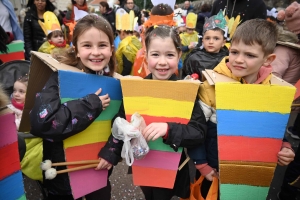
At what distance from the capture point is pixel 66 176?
1.76 m

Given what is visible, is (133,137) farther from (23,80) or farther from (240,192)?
(23,80)

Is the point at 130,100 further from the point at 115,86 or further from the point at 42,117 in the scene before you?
the point at 42,117

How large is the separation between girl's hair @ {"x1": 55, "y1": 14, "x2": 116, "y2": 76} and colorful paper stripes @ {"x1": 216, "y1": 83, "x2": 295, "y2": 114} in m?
0.77

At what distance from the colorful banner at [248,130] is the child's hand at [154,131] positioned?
32cm

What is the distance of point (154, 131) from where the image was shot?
1504 millimetres

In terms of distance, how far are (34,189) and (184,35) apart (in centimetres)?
399

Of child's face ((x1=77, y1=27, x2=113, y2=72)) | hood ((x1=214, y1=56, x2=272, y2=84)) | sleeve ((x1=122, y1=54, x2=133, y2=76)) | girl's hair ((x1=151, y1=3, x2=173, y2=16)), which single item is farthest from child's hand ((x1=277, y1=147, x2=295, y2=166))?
sleeve ((x1=122, y1=54, x2=133, y2=76))

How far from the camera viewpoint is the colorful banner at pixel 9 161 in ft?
4.29

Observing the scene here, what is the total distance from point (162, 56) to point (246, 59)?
0.51 m

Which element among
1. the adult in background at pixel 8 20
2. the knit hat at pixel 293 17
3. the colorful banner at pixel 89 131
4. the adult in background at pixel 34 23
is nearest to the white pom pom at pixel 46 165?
the colorful banner at pixel 89 131

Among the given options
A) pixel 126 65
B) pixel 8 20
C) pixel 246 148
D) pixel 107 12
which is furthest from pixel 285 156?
pixel 107 12

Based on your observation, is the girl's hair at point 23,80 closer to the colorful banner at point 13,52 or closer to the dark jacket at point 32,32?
the colorful banner at point 13,52

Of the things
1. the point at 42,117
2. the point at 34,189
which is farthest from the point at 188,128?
the point at 34,189

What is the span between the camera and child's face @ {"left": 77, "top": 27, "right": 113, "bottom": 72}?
5.43 feet
